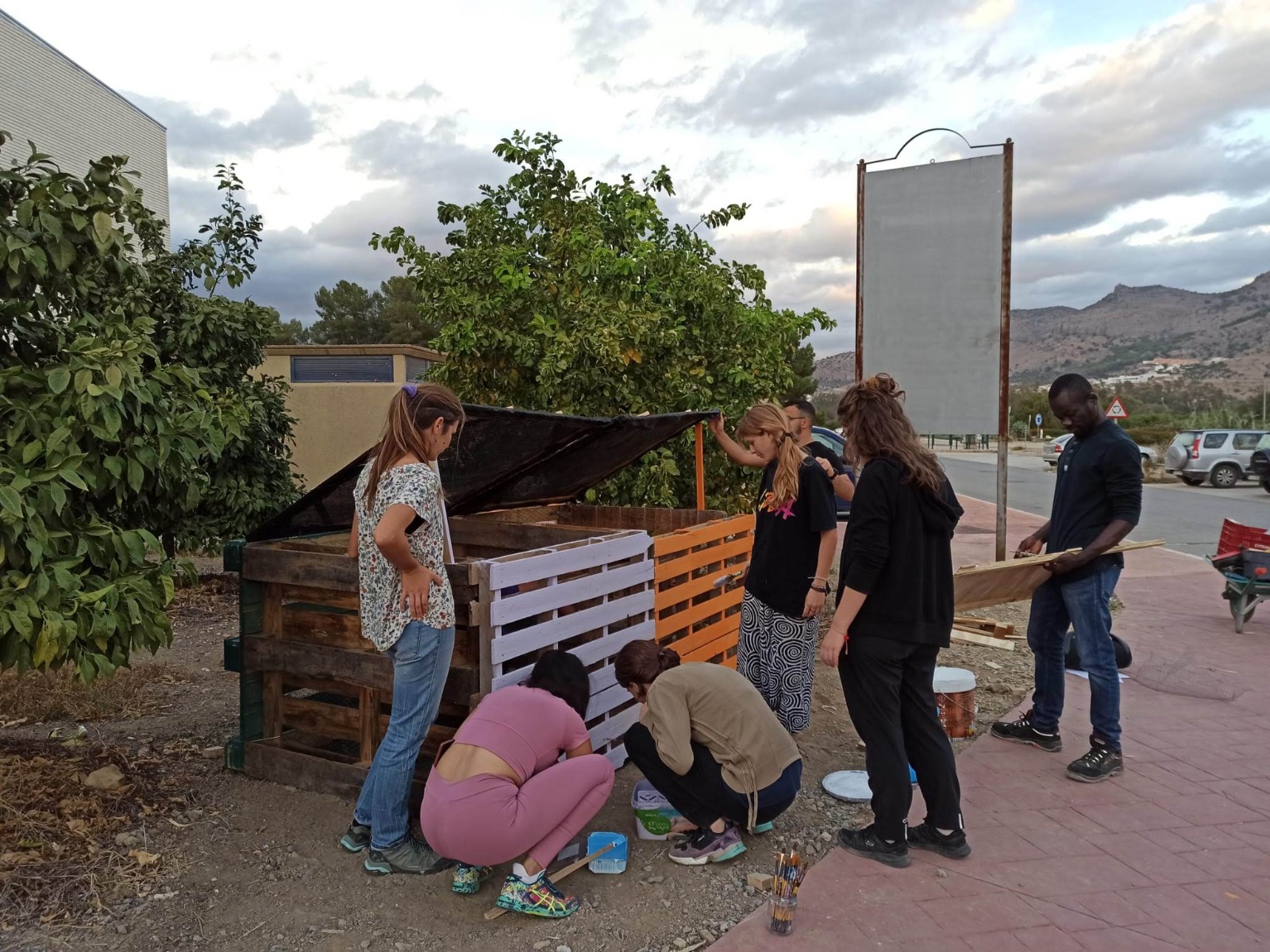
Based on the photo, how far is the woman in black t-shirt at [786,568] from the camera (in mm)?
3963

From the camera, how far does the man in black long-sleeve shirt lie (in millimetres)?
4215

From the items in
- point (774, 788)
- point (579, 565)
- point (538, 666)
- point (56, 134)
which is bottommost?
point (774, 788)

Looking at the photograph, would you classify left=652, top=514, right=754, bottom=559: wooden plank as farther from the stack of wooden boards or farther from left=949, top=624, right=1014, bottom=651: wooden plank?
left=949, top=624, right=1014, bottom=651: wooden plank

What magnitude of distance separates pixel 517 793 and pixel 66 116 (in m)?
17.5

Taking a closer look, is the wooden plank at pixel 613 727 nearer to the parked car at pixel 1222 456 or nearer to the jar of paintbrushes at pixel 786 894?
the jar of paintbrushes at pixel 786 894

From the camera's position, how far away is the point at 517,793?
3.04m

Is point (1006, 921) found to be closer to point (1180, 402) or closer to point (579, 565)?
point (579, 565)

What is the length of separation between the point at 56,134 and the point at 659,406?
14427mm

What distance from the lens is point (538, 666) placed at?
347 cm

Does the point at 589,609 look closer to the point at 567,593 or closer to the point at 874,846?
the point at 567,593

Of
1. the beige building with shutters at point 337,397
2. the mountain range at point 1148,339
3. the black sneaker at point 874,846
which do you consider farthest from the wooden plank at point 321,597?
the mountain range at point 1148,339

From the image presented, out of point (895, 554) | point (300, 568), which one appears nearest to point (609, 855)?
point (895, 554)

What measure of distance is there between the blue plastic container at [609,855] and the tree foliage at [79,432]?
5.54 feet

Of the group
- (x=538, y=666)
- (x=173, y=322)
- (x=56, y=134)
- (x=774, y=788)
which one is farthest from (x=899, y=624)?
(x=56, y=134)
